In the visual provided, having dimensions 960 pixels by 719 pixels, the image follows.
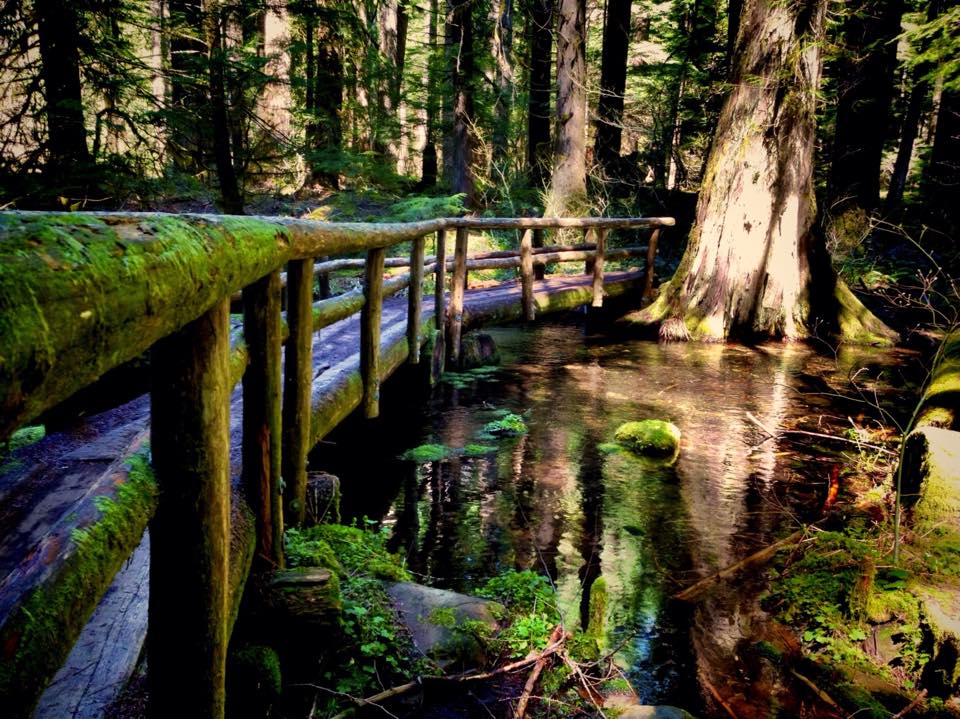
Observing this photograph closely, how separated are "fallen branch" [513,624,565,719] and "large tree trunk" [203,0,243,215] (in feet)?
29.9

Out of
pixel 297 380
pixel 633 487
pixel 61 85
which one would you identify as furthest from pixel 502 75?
pixel 297 380

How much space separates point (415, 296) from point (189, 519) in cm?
562

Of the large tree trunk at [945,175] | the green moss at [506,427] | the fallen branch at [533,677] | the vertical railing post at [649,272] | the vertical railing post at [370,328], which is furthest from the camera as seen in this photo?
the large tree trunk at [945,175]

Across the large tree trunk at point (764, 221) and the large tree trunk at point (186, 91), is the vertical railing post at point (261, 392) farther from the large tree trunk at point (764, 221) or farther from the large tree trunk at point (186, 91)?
the large tree trunk at point (764, 221)

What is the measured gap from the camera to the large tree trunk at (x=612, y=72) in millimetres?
19297

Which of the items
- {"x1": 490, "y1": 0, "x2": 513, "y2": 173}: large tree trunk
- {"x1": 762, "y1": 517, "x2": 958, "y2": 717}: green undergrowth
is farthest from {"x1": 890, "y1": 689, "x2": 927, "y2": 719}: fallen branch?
{"x1": 490, "y1": 0, "x2": 513, "y2": 173}: large tree trunk

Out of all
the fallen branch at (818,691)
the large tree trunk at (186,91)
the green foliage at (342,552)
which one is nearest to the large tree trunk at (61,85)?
the large tree trunk at (186,91)

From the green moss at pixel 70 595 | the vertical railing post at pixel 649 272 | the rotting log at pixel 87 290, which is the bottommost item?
the vertical railing post at pixel 649 272

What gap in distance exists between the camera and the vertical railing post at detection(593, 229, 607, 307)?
12.4 meters

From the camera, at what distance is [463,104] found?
17484mm

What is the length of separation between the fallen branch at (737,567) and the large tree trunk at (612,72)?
51.1 ft

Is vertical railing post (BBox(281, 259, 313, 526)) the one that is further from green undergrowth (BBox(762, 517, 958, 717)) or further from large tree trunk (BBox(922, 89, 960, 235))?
large tree trunk (BBox(922, 89, 960, 235))

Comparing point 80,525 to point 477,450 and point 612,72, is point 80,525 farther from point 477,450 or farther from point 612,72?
point 612,72

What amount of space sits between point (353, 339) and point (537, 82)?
16550 millimetres
